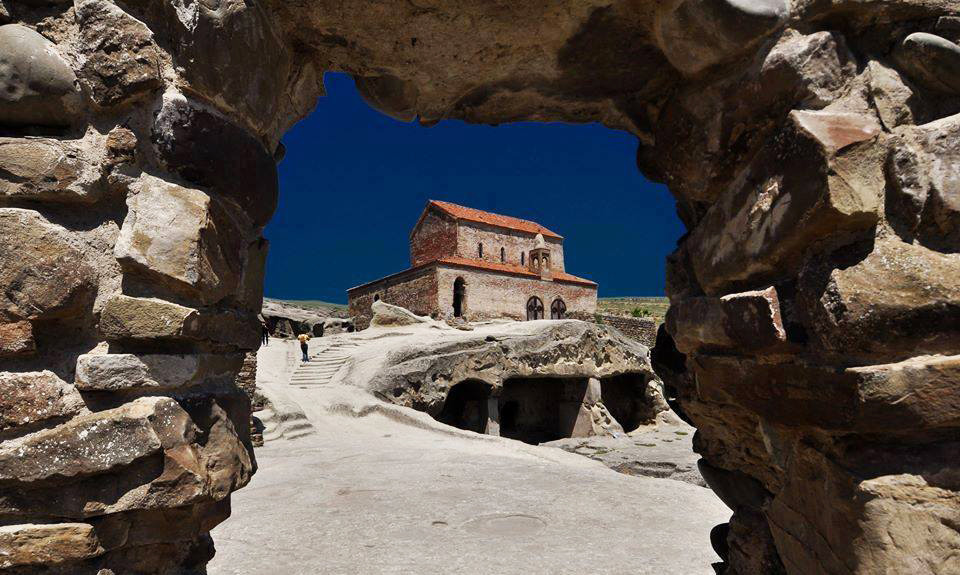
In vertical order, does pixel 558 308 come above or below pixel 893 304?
above

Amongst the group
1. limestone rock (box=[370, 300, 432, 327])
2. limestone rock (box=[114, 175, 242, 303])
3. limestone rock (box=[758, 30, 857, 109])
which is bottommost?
limestone rock (box=[114, 175, 242, 303])

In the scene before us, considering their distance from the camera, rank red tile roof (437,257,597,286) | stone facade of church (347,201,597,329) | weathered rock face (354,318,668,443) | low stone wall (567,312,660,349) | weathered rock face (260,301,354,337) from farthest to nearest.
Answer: low stone wall (567,312,660,349) → red tile roof (437,257,597,286) → stone facade of church (347,201,597,329) → weathered rock face (260,301,354,337) → weathered rock face (354,318,668,443)

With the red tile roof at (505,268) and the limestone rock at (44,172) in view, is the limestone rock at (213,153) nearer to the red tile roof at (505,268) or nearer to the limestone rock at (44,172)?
the limestone rock at (44,172)

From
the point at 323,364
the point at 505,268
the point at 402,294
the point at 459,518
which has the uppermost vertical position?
the point at 505,268

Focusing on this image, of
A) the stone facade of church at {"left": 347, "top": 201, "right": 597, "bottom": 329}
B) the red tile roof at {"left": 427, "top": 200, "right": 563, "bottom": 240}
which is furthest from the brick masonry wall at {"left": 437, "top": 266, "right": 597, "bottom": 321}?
the red tile roof at {"left": 427, "top": 200, "right": 563, "bottom": 240}

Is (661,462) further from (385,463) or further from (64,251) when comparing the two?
(64,251)

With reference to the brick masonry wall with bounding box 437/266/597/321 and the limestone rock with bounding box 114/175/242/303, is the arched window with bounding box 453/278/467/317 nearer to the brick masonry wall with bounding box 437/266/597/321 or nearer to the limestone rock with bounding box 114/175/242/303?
the brick masonry wall with bounding box 437/266/597/321

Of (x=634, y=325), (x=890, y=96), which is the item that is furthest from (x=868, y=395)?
(x=634, y=325)

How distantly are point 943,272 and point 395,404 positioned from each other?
476 inches

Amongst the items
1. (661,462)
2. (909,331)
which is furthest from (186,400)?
(661,462)

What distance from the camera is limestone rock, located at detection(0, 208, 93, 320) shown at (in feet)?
4.69

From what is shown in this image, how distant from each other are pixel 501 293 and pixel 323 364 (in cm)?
1580

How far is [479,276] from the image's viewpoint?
29922 millimetres

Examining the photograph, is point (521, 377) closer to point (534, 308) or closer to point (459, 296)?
point (459, 296)
